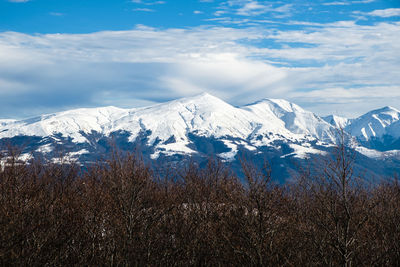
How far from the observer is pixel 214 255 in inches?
950

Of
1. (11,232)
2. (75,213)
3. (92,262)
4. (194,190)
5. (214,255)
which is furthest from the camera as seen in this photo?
Answer: (194,190)

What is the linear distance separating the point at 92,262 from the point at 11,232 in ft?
13.9

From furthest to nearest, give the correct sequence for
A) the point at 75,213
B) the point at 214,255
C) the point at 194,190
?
the point at 194,190, the point at 214,255, the point at 75,213

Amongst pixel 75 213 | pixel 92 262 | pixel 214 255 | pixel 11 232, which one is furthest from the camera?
pixel 214 255

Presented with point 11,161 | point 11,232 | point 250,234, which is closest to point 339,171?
point 250,234

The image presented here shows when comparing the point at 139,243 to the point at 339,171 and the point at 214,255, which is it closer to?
the point at 214,255

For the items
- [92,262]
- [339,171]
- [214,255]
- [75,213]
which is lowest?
[214,255]

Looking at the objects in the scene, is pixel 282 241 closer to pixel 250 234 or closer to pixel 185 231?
pixel 250 234

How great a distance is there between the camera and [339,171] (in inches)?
689

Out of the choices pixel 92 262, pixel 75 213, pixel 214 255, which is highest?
pixel 75 213

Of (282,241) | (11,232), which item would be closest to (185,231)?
(282,241)

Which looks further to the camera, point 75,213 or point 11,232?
point 75,213

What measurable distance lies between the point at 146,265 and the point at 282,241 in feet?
26.7

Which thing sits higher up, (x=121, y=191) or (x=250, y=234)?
(x=121, y=191)
